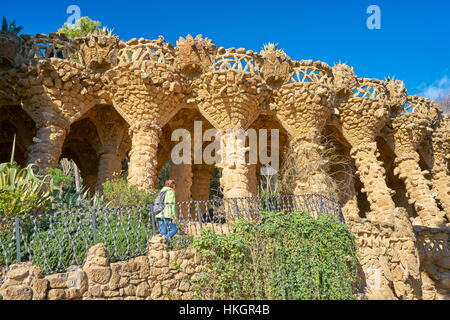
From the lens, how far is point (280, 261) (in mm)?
5441

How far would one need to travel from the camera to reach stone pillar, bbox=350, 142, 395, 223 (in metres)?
10.2

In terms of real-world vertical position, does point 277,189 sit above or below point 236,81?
below

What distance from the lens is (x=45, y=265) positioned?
4.40 meters

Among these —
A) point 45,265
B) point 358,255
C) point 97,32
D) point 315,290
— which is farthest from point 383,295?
point 97,32

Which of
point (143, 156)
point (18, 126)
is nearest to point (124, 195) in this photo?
point (143, 156)

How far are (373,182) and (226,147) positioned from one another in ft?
15.3

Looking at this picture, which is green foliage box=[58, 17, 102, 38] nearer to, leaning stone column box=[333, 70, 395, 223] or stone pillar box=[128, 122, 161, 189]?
stone pillar box=[128, 122, 161, 189]

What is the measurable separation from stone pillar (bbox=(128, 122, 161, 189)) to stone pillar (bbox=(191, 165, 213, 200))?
4449 millimetres

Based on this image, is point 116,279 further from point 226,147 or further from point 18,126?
point 18,126

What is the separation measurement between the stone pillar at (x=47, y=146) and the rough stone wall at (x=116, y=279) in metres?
4.51

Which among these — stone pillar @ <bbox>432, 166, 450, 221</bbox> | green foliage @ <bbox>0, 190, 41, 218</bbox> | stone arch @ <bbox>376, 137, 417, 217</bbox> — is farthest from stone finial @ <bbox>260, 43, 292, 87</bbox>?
stone pillar @ <bbox>432, 166, 450, 221</bbox>

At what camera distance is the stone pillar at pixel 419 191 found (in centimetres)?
1125
